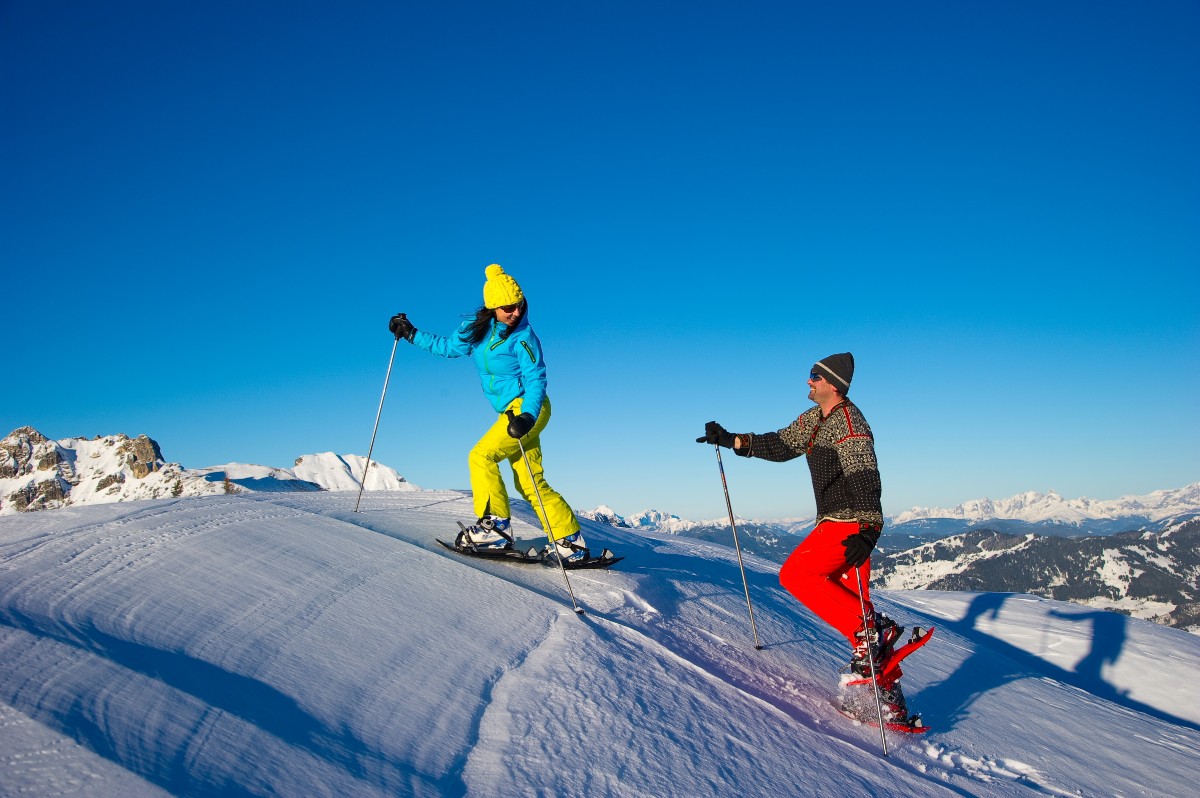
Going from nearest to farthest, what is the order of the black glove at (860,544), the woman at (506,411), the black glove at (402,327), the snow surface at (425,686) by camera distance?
the snow surface at (425,686), the black glove at (860,544), the woman at (506,411), the black glove at (402,327)

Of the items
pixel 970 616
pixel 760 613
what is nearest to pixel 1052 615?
pixel 970 616

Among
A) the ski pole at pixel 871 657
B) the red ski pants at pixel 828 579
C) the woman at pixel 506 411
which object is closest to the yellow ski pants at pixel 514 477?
the woman at pixel 506 411

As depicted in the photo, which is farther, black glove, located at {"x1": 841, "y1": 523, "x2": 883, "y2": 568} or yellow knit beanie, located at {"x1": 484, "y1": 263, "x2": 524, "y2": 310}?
yellow knit beanie, located at {"x1": 484, "y1": 263, "x2": 524, "y2": 310}

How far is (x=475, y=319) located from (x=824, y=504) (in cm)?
392

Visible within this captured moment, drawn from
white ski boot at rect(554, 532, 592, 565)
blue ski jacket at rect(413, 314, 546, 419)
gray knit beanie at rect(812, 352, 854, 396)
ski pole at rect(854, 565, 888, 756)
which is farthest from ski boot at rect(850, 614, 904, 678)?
blue ski jacket at rect(413, 314, 546, 419)

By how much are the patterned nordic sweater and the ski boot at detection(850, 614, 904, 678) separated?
0.83 m

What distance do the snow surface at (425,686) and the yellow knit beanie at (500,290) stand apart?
2567 mm

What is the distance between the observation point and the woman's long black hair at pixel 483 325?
7.43m

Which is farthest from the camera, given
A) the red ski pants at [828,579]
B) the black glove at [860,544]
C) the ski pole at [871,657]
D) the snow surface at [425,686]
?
the red ski pants at [828,579]

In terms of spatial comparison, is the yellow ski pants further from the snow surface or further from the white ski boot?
the snow surface

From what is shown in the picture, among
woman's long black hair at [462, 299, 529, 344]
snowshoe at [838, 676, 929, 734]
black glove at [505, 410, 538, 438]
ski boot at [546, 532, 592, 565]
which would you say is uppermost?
woman's long black hair at [462, 299, 529, 344]

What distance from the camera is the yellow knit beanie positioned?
7.33 meters

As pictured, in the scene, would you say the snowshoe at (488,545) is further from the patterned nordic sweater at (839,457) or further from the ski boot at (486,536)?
the patterned nordic sweater at (839,457)

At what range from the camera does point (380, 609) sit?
4969 millimetres
